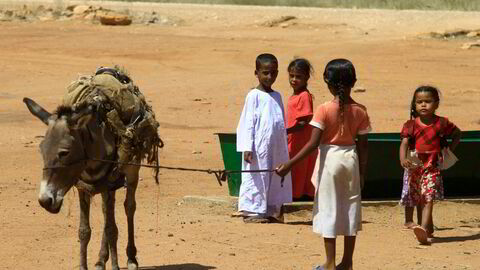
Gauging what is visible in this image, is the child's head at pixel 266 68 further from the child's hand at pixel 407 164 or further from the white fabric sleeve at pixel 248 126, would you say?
the child's hand at pixel 407 164

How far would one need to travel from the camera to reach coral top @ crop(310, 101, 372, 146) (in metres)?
7.54

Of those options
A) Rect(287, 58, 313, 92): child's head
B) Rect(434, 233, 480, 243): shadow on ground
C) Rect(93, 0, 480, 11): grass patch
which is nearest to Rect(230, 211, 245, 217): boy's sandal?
Rect(287, 58, 313, 92): child's head

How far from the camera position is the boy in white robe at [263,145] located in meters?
10.1

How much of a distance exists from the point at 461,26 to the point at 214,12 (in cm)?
861

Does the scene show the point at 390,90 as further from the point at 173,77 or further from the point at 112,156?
the point at 112,156

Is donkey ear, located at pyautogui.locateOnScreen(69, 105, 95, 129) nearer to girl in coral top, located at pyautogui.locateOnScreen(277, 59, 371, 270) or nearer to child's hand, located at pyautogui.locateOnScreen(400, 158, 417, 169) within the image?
girl in coral top, located at pyautogui.locateOnScreen(277, 59, 371, 270)

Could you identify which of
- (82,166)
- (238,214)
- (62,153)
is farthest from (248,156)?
(62,153)

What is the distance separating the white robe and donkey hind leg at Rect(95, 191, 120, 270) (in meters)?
2.42

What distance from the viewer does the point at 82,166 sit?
750cm

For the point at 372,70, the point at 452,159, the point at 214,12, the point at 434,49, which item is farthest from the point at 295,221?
the point at 214,12

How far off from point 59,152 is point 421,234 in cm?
333

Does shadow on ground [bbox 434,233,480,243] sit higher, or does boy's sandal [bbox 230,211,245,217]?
boy's sandal [bbox 230,211,245,217]

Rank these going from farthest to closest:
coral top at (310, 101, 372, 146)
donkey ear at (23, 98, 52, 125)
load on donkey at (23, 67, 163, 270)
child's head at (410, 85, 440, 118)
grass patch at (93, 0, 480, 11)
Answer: grass patch at (93, 0, 480, 11)
child's head at (410, 85, 440, 118)
coral top at (310, 101, 372, 146)
load on donkey at (23, 67, 163, 270)
donkey ear at (23, 98, 52, 125)

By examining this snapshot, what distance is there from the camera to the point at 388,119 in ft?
60.0
